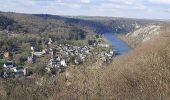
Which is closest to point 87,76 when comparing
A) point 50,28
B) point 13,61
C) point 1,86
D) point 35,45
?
point 1,86

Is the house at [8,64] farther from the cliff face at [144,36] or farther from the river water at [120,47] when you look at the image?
the cliff face at [144,36]

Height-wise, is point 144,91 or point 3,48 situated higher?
point 144,91

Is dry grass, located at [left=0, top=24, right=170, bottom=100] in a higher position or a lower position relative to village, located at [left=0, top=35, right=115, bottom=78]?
higher

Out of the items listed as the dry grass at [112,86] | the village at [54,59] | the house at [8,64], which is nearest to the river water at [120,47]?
the village at [54,59]

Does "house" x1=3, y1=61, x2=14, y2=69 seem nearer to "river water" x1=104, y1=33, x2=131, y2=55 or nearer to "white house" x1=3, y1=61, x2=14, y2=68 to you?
"white house" x1=3, y1=61, x2=14, y2=68

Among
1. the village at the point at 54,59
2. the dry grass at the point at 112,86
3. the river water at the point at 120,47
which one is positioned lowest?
the river water at the point at 120,47

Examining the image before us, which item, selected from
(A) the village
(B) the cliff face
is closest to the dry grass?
(A) the village

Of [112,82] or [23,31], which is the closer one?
[112,82]

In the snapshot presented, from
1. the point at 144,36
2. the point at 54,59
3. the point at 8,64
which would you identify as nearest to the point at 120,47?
the point at 144,36

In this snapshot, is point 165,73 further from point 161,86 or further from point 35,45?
point 35,45

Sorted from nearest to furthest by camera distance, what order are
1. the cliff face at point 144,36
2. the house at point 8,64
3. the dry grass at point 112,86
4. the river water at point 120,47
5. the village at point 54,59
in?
the dry grass at point 112,86 → the village at point 54,59 → the house at point 8,64 → the river water at point 120,47 → the cliff face at point 144,36

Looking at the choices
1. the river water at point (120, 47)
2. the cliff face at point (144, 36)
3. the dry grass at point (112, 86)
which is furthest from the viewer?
the cliff face at point (144, 36)
